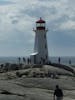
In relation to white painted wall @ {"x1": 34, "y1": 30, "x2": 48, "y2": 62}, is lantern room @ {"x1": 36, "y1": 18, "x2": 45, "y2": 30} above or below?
above

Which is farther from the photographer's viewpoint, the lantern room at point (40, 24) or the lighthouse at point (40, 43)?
the lantern room at point (40, 24)

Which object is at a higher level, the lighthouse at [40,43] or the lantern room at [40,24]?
the lantern room at [40,24]

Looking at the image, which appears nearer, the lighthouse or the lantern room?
the lighthouse

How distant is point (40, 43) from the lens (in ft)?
206

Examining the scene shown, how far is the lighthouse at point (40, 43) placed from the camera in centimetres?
6188

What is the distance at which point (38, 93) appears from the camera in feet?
106

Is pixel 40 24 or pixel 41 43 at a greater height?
pixel 40 24

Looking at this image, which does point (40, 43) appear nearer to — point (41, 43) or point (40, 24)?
point (41, 43)

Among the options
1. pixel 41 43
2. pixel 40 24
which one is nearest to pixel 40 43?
pixel 41 43

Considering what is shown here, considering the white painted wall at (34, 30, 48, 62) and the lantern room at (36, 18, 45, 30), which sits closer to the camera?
the white painted wall at (34, 30, 48, 62)

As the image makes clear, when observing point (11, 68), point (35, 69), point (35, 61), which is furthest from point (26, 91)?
point (35, 61)

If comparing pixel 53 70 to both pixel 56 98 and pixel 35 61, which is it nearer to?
pixel 35 61

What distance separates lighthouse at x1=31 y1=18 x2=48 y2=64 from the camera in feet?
203

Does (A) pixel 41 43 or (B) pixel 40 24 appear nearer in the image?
(A) pixel 41 43
